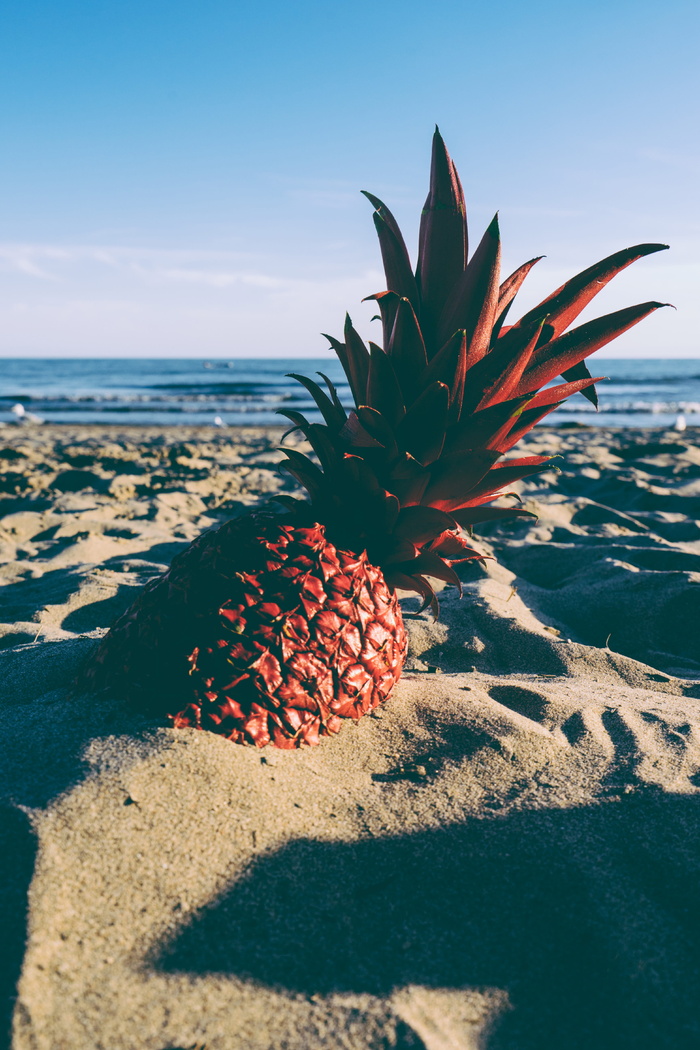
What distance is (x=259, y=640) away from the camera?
64.1 inches

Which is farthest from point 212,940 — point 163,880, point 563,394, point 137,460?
point 137,460

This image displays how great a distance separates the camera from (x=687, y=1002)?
1101 millimetres

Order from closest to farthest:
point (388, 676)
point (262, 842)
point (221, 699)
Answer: point (262, 842) → point (221, 699) → point (388, 676)

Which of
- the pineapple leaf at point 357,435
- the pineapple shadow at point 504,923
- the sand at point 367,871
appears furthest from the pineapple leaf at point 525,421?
the pineapple shadow at point 504,923

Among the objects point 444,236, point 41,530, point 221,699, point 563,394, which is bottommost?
point 41,530

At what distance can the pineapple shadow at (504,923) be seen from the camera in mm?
1106

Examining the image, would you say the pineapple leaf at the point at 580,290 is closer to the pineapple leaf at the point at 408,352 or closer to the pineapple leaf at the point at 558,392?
the pineapple leaf at the point at 558,392

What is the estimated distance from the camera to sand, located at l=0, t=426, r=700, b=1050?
3.48ft

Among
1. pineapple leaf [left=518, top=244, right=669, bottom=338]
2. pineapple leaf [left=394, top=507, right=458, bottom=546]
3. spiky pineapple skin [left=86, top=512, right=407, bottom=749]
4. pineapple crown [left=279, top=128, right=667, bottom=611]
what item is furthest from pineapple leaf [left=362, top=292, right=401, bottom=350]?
spiky pineapple skin [left=86, top=512, right=407, bottom=749]

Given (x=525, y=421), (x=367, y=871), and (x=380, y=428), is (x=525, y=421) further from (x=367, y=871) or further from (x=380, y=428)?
(x=367, y=871)

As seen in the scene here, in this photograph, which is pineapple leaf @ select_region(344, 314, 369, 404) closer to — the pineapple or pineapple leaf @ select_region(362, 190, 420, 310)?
the pineapple

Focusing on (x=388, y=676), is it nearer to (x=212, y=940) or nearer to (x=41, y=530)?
(x=212, y=940)

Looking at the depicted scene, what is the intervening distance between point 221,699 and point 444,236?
133cm

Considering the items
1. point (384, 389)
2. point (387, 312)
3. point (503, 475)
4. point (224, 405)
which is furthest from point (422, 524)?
point (224, 405)
